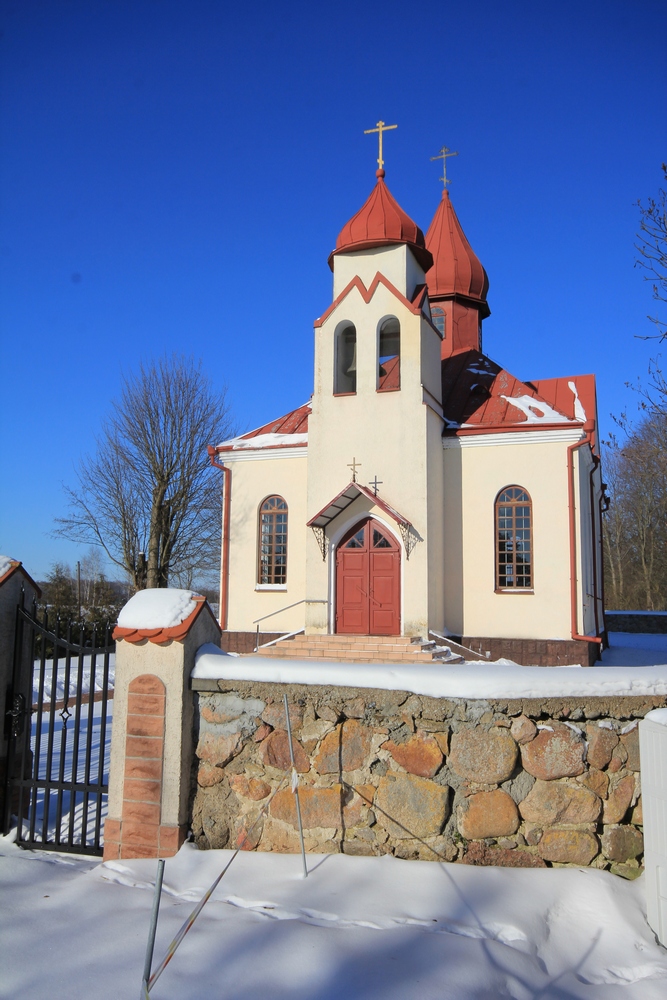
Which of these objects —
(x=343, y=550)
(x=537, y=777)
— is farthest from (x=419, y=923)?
(x=343, y=550)

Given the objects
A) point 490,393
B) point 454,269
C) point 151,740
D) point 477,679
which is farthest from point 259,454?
point 477,679

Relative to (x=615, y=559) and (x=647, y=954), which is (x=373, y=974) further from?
(x=615, y=559)

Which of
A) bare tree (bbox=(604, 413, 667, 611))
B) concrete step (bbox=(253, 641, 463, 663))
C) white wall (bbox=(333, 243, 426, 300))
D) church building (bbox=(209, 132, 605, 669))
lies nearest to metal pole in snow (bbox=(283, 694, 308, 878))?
concrete step (bbox=(253, 641, 463, 663))

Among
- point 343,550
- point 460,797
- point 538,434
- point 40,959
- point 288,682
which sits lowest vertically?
point 40,959

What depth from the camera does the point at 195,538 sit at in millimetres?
23500

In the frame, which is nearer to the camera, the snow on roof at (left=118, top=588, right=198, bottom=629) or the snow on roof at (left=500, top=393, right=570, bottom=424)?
the snow on roof at (left=118, top=588, right=198, bottom=629)

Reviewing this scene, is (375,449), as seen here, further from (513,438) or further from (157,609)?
(157,609)

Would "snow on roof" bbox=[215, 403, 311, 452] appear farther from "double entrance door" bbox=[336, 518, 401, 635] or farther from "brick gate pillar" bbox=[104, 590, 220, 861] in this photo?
"brick gate pillar" bbox=[104, 590, 220, 861]

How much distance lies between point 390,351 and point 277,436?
331cm

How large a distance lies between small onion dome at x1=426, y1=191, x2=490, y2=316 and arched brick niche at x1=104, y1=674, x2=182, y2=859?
1761 cm

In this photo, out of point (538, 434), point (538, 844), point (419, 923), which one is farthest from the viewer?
point (538, 434)

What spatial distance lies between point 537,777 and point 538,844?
1.28ft

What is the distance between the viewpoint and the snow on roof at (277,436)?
1644 cm

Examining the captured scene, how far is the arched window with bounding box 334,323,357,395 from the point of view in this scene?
1544 cm
